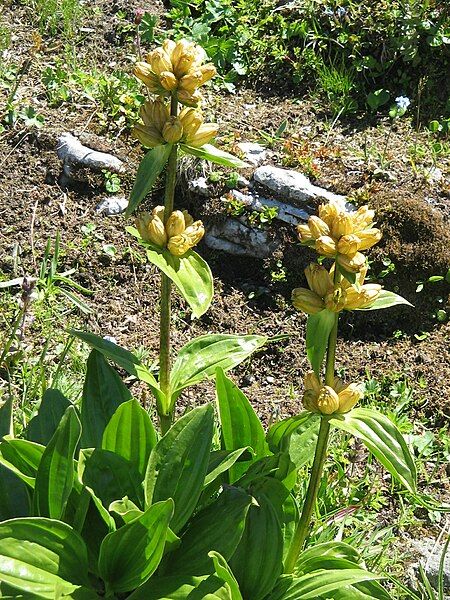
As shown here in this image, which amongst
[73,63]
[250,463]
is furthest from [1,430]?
[73,63]

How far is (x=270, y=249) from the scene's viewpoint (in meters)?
4.84

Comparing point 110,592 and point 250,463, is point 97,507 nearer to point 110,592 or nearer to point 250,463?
point 110,592

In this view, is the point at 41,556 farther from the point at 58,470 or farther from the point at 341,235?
the point at 341,235

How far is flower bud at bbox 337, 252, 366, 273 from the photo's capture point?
2.38m

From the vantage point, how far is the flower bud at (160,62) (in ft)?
8.67

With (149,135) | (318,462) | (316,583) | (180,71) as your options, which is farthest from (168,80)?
(316,583)

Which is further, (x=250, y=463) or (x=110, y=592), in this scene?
(x=250, y=463)

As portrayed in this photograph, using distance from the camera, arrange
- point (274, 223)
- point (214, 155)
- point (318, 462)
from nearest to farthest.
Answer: point (318, 462) → point (214, 155) → point (274, 223)

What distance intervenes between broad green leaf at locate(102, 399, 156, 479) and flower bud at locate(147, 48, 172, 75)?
104 cm

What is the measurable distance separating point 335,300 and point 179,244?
590mm

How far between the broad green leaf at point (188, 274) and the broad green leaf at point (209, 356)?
14.6 inches

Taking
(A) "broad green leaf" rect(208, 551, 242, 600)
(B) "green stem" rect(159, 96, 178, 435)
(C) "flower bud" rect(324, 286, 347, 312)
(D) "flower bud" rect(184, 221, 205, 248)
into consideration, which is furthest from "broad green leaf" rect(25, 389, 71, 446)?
(C) "flower bud" rect(324, 286, 347, 312)

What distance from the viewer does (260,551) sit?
8.84 feet

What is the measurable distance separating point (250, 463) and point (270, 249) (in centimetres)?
206
